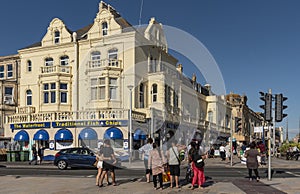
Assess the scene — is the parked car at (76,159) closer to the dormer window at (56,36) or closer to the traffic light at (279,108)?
the traffic light at (279,108)

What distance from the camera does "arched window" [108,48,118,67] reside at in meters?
36.8

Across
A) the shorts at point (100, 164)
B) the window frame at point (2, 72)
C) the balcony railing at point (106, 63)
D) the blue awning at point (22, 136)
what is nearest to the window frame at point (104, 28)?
the balcony railing at point (106, 63)

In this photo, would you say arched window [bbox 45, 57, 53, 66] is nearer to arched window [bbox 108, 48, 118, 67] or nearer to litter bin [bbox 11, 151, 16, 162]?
arched window [bbox 108, 48, 118, 67]

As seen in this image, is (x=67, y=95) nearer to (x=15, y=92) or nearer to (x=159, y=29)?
(x=15, y=92)

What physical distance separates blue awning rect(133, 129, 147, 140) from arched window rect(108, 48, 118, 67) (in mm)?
7671

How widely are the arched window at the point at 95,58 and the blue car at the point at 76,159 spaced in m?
14.2

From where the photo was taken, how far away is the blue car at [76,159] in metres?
24.1

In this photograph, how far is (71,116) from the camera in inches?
1368

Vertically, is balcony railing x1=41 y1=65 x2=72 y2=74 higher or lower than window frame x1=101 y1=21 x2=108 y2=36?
lower

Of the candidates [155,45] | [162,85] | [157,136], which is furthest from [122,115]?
[155,45]

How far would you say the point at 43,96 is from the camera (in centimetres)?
3956

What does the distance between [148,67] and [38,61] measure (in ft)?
40.5

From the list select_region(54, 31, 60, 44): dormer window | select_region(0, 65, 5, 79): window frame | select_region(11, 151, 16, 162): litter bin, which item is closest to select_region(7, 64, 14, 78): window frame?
select_region(0, 65, 5, 79): window frame

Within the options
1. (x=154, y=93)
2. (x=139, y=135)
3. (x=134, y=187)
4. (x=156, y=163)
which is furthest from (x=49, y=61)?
(x=156, y=163)
